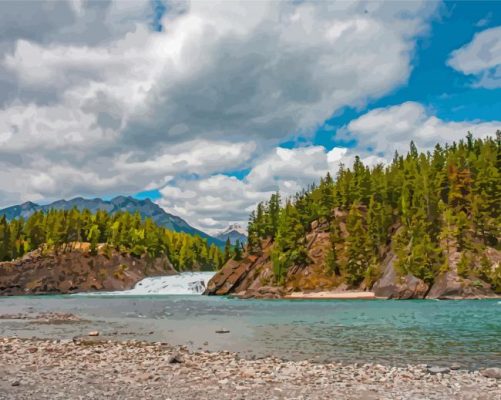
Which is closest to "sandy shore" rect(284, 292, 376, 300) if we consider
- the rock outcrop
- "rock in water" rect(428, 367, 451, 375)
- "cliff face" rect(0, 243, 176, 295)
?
the rock outcrop

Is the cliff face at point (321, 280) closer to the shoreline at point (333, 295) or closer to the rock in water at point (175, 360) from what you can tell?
the shoreline at point (333, 295)

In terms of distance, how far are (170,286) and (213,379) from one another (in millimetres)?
153255

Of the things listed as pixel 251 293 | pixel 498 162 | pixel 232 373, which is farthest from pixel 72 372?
pixel 498 162

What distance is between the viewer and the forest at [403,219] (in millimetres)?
113188

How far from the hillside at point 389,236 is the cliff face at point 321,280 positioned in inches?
10.9

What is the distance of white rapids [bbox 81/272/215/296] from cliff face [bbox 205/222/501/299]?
15732 millimetres

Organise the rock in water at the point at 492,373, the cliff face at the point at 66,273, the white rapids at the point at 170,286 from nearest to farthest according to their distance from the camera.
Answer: the rock in water at the point at 492,373, the white rapids at the point at 170,286, the cliff face at the point at 66,273

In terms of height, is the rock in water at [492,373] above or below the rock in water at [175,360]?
below

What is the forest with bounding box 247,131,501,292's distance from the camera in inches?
4456

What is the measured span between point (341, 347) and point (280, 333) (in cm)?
1064

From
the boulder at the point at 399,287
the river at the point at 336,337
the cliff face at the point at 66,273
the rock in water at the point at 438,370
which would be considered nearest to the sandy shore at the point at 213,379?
the rock in water at the point at 438,370

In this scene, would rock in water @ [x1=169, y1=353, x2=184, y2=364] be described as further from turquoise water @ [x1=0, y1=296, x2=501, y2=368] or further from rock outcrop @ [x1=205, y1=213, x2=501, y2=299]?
rock outcrop @ [x1=205, y1=213, x2=501, y2=299]

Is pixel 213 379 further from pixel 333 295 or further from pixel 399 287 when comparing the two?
pixel 333 295

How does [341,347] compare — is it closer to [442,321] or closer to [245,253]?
[442,321]
